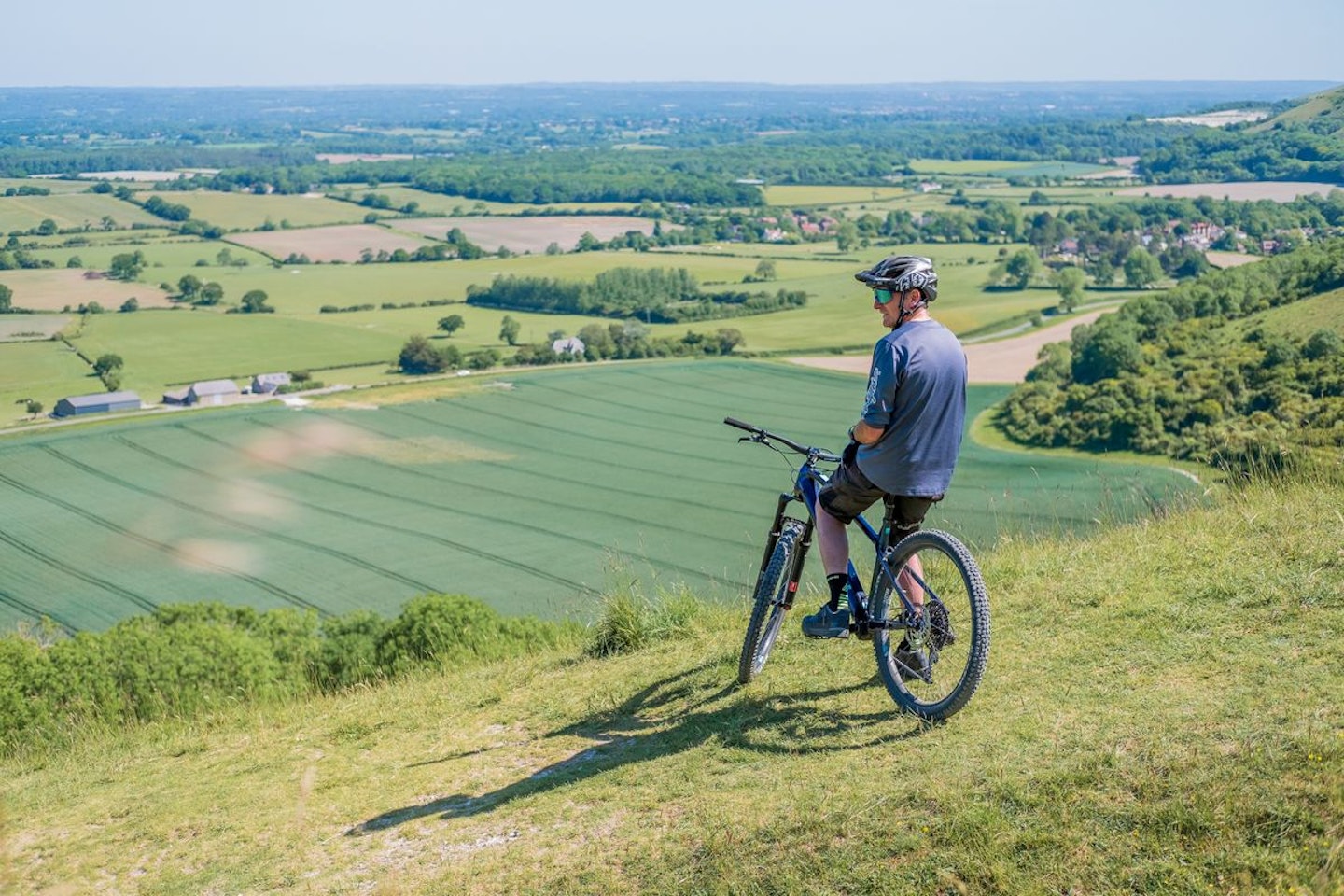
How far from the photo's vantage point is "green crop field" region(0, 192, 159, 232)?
445 feet

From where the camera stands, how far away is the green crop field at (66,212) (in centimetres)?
13562

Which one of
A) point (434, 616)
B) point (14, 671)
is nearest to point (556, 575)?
point (434, 616)

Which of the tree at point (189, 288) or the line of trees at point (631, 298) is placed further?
the tree at point (189, 288)

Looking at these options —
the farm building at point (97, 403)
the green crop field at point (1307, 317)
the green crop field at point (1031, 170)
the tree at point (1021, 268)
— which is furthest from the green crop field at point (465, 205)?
the green crop field at point (1307, 317)

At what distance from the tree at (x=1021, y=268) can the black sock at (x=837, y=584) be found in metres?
90.9

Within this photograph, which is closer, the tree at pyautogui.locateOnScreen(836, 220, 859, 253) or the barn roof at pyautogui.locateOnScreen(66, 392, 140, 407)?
the barn roof at pyautogui.locateOnScreen(66, 392, 140, 407)

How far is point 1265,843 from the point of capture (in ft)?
16.3

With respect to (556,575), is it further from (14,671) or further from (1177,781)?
(1177,781)

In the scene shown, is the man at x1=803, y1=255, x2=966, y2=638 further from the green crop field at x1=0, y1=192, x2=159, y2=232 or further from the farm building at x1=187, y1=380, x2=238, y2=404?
the green crop field at x1=0, y1=192, x2=159, y2=232

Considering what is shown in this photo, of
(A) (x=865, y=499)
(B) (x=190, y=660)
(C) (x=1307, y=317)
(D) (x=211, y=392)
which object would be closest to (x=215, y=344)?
(D) (x=211, y=392)

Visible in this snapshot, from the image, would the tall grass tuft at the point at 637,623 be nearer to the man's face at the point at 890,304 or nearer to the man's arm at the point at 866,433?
the man's arm at the point at 866,433

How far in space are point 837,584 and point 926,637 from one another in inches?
29.9

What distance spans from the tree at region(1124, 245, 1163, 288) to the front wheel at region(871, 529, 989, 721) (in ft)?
312

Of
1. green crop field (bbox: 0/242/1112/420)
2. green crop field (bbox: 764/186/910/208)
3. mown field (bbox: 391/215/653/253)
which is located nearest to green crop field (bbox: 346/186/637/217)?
mown field (bbox: 391/215/653/253)
